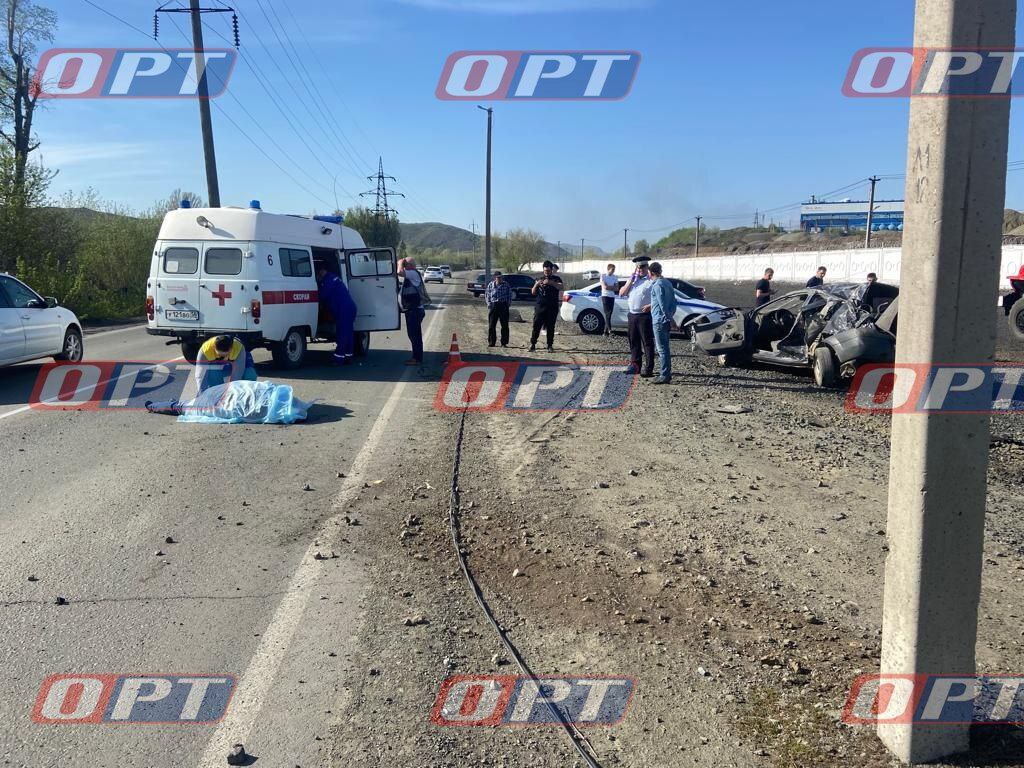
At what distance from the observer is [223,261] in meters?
13.3

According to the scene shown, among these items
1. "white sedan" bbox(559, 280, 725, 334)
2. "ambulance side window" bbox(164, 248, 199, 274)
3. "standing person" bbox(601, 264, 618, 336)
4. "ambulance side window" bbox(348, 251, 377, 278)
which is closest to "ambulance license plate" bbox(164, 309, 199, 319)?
"ambulance side window" bbox(164, 248, 199, 274)

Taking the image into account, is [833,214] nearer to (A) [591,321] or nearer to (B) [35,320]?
(A) [591,321]

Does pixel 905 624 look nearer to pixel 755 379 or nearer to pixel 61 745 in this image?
pixel 61 745

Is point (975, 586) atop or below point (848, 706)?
atop

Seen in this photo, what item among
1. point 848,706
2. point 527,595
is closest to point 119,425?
point 527,595

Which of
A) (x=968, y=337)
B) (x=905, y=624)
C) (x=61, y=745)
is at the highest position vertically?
(x=968, y=337)

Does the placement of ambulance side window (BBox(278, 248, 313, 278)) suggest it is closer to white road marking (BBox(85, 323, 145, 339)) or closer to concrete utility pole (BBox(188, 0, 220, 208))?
white road marking (BBox(85, 323, 145, 339))

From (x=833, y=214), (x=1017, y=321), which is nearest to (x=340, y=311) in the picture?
(x=1017, y=321)

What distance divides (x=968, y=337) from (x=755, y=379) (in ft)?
35.3

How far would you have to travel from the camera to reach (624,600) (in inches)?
185

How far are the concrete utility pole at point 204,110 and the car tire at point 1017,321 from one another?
23048 mm

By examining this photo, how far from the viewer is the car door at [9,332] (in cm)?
1177

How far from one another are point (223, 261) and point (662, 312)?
700cm
